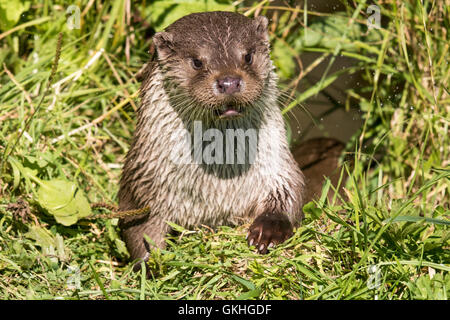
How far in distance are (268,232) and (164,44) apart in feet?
2.45

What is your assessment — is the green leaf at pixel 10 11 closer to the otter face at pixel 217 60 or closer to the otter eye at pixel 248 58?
the otter face at pixel 217 60

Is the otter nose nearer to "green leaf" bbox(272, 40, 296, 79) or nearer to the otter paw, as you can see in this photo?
the otter paw

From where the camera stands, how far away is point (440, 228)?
6.97 ft

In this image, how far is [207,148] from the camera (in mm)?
2389

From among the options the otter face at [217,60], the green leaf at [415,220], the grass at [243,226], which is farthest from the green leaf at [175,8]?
the green leaf at [415,220]

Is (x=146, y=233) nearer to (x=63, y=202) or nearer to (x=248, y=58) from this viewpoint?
(x=63, y=202)

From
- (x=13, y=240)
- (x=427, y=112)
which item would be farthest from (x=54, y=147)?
(x=427, y=112)

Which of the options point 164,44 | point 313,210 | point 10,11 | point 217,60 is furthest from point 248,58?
point 10,11

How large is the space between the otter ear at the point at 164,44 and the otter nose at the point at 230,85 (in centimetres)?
33

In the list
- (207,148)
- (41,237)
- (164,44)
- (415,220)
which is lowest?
(415,220)

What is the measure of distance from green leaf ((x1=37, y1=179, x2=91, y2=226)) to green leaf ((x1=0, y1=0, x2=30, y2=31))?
1041 mm

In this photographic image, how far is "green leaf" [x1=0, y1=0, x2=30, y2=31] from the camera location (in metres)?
3.19

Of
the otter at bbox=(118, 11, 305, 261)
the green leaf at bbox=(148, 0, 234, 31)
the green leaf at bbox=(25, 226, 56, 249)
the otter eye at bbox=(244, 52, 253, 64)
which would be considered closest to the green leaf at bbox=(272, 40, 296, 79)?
the green leaf at bbox=(148, 0, 234, 31)

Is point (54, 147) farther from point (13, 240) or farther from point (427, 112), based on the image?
point (427, 112)
